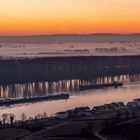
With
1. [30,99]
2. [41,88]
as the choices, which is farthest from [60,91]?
[30,99]

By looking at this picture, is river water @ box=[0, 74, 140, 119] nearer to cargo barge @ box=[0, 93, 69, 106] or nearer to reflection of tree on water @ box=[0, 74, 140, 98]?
reflection of tree on water @ box=[0, 74, 140, 98]

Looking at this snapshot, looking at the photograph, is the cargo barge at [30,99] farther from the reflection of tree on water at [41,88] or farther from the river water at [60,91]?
the reflection of tree on water at [41,88]

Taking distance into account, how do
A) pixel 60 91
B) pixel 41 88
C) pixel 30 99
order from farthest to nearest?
1. pixel 41 88
2. pixel 60 91
3. pixel 30 99

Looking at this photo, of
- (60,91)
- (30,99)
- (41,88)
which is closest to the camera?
(30,99)

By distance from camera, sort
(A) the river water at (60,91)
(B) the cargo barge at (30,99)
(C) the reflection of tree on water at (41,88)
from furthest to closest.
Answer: (C) the reflection of tree on water at (41,88) < (B) the cargo barge at (30,99) < (A) the river water at (60,91)

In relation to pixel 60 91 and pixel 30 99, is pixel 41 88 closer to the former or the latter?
pixel 60 91

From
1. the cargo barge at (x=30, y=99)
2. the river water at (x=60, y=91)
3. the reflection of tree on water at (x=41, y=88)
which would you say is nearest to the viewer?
the river water at (x=60, y=91)

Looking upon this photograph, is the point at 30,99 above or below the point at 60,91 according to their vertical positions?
below

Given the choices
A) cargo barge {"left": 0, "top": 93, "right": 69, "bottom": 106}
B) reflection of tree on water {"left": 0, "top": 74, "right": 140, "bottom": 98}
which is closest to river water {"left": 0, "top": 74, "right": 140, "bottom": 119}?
reflection of tree on water {"left": 0, "top": 74, "right": 140, "bottom": 98}

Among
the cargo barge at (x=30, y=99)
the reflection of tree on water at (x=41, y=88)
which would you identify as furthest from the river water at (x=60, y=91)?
the cargo barge at (x=30, y=99)

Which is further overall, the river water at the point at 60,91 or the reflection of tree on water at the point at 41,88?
the reflection of tree on water at the point at 41,88
